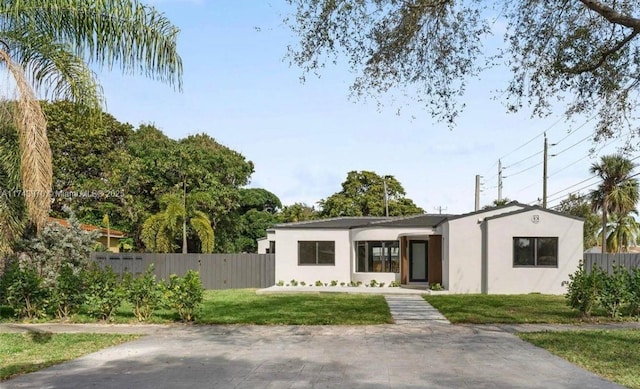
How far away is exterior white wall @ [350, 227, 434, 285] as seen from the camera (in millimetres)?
24891

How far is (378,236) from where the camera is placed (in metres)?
25.4

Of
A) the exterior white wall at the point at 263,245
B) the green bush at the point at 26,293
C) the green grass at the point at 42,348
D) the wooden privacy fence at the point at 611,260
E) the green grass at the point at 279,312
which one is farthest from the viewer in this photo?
the exterior white wall at the point at 263,245

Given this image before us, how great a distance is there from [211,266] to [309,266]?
4.25 meters

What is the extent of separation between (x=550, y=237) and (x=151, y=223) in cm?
1769

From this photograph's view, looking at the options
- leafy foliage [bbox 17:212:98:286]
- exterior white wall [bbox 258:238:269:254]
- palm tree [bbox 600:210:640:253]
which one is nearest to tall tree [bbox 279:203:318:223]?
exterior white wall [bbox 258:238:269:254]

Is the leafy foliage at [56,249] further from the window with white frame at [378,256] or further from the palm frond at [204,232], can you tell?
the window with white frame at [378,256]

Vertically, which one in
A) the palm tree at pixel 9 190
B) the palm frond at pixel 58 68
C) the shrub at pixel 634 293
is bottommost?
the shrub at pixel 634 293

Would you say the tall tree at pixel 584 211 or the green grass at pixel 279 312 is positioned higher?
the tall tree at pixel 584 211

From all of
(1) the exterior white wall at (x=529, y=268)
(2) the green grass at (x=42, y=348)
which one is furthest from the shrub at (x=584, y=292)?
(2) the green grass at (x=42, y=348)

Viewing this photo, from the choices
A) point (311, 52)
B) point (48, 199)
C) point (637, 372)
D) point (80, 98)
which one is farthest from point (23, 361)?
point (637, 372)

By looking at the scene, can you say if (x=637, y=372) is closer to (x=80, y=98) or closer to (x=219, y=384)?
(x=219, y=384)

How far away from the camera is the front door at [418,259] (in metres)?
25.2

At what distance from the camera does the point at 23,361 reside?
8195 millimetres

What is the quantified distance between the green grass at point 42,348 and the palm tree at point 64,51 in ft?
6.89
